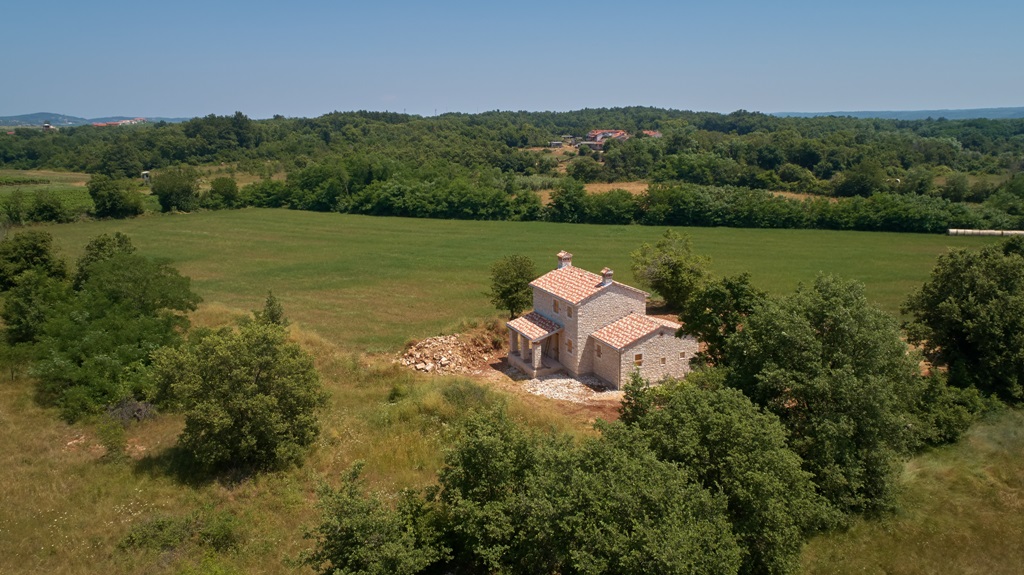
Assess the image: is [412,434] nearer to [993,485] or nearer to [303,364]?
[303,364]

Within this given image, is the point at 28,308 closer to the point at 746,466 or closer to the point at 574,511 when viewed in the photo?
the point at 574,511

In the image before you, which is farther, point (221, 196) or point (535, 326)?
point (221, 196)

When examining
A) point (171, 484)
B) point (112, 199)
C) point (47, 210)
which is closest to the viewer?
point (171, 484)

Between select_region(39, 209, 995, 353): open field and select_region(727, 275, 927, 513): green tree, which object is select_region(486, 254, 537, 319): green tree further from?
select_region(727, 275, 927, 513): green tree

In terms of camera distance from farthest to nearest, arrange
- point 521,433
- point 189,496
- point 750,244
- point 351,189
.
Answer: point 351,189 → point 750,244 → point 189,496 → point 521,433

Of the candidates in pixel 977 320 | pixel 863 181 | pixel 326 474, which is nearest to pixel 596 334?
pixel 326 474

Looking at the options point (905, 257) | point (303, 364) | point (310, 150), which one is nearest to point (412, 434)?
point (303, 364)

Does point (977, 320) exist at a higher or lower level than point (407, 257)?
higher
